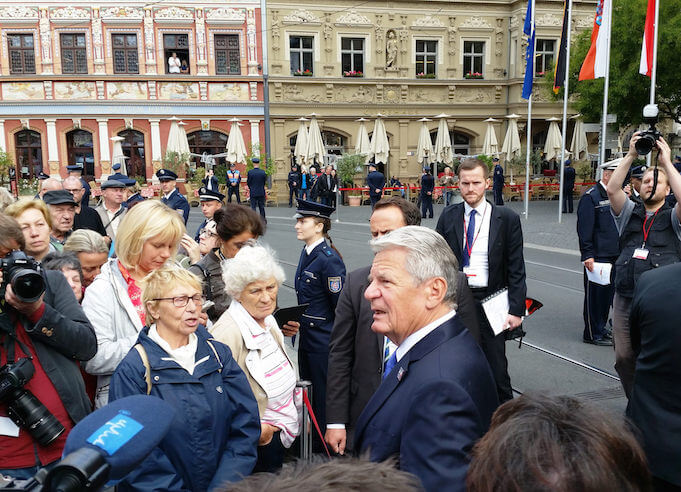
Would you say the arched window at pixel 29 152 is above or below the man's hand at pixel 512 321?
above

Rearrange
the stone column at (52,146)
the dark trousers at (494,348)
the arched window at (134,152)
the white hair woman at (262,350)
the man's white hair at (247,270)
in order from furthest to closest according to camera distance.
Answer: the arched window at (134,152) → the stone column at (52,146) → the dark trousers at (494,348) → the man's white hair at (247,270) → the white hair woman at (262,350)

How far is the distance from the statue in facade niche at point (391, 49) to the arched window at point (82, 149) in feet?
51.9

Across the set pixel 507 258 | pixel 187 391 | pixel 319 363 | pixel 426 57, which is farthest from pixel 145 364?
pixel 426 57

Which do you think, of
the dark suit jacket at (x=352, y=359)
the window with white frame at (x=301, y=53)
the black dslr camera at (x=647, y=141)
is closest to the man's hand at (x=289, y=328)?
the dark suit jacket at (x=352, y=359)

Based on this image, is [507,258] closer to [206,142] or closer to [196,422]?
[196,422]

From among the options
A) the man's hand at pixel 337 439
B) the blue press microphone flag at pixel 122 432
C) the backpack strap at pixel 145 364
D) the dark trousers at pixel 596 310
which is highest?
the blue press microphone flag at pixel 122 432

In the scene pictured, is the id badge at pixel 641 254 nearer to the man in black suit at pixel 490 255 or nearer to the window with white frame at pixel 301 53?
the man in black suit at pixel 490 255

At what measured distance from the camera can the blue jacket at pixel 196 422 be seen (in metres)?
2.34

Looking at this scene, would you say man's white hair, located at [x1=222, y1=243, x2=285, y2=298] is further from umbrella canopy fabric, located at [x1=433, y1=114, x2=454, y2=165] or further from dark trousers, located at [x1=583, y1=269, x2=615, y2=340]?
umbrella canopy fabric, located at [x1=433, y1=114, x2=454, y2=165]

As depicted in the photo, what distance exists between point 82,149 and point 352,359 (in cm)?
2966

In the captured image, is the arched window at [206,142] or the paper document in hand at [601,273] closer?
the paper document in hand at [601,273]

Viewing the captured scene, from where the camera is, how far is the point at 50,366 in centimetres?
262

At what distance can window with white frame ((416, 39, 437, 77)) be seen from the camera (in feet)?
102

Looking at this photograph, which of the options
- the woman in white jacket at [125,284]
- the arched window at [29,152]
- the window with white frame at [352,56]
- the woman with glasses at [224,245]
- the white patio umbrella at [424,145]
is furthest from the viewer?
the window with white frame at [352,56]
